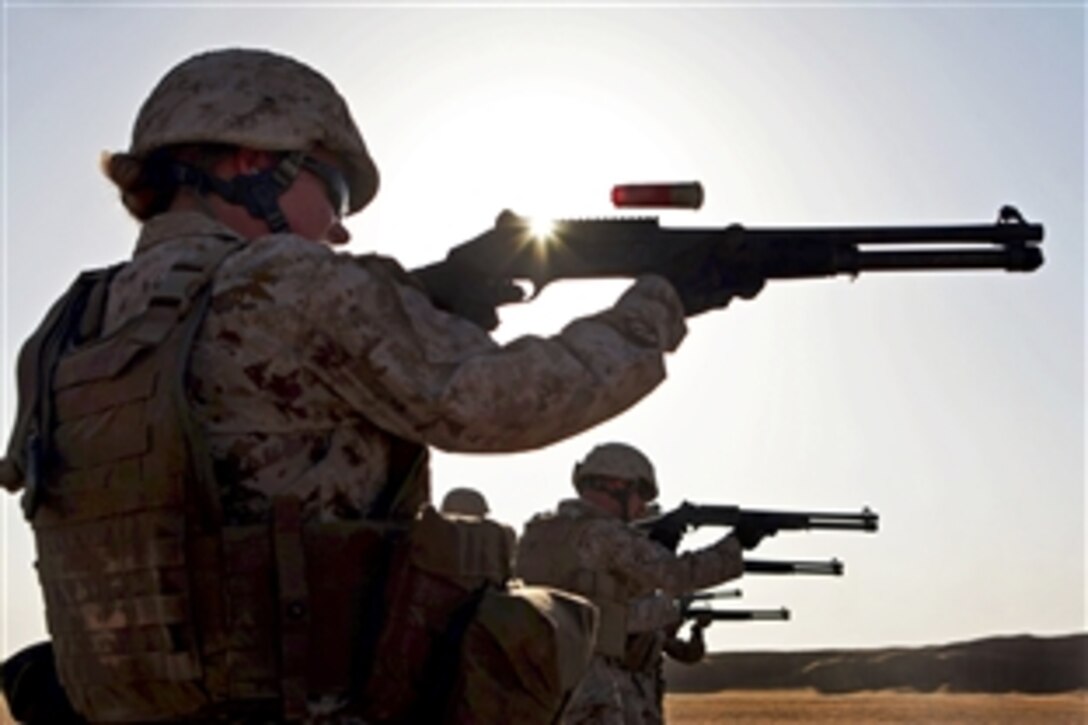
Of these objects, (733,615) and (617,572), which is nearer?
(617,572)

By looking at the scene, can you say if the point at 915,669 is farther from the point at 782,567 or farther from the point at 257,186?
the point at 257,186

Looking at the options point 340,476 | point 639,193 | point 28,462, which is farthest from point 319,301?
point 639,193

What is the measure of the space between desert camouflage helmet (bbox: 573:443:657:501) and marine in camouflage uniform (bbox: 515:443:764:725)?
10mm

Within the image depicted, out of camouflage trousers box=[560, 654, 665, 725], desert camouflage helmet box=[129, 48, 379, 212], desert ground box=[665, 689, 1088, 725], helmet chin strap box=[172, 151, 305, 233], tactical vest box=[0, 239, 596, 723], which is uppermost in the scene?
desert camouflage helmet box=[129, 48, 379, 212]

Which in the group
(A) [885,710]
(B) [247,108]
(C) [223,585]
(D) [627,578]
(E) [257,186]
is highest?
(B) [247,108]

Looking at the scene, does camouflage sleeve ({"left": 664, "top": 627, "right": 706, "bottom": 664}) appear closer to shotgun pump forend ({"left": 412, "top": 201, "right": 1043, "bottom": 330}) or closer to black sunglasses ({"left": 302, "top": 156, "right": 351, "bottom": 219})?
shotgun pump forend ({"left": 412, "top": 201, "right": 1043, "bottom": 330})

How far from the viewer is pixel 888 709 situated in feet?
110

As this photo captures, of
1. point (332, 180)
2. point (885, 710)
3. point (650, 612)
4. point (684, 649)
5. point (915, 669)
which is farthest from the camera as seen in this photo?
point (915, 669)

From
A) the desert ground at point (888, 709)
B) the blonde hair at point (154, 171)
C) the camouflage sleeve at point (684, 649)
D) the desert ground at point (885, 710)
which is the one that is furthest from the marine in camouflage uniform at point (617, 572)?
the desert ground at point (888, 709)

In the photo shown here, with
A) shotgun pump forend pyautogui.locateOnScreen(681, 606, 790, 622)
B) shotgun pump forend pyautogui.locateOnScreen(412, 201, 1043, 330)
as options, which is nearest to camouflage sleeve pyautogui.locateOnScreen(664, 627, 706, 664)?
shotgun pump forend pyautogui.locateOnScreen(681, 606, 790, 622)

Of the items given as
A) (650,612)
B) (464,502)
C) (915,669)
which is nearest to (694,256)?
(650,612)

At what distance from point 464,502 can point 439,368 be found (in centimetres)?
1445

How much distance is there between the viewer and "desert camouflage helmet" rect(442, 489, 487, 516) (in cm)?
1833

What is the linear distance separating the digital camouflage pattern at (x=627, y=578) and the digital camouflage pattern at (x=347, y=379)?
691cm
